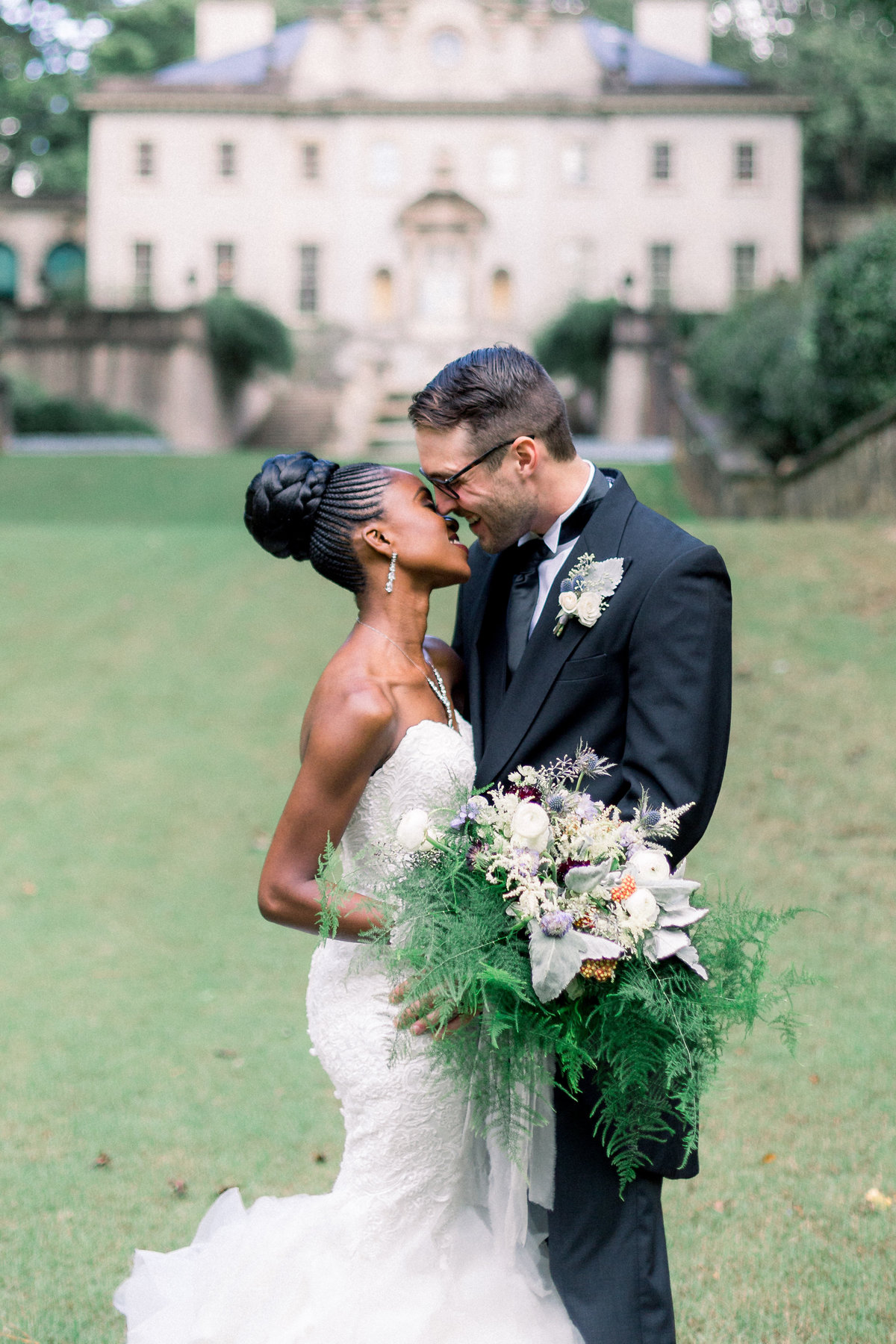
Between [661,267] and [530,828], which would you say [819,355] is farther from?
[661,267]

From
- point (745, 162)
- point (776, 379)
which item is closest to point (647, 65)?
point (745, 162)

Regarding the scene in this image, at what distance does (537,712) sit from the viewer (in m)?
2.85

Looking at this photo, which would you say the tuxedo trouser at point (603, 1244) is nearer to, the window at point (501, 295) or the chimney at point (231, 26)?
the window at point (501, 295)

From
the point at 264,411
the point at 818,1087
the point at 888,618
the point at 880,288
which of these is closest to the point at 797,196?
the point at 264,411

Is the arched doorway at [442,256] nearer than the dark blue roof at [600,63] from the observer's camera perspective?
Yes

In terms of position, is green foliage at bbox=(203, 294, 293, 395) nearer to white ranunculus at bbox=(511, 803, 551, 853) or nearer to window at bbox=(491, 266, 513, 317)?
window at bbox=(491, 266, 513, 317)

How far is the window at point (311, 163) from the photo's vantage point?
42625mm

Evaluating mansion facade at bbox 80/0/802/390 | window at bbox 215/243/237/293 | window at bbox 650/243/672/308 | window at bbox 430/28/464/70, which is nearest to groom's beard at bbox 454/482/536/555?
mansion facade at bbox 80/0/802/390

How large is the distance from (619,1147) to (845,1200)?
207 centimetres

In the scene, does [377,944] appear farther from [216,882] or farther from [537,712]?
[216,882]

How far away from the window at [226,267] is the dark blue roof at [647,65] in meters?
13.6

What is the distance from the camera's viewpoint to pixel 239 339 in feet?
116

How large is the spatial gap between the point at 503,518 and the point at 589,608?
343 millimetres

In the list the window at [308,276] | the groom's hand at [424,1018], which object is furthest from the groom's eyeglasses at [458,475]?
the window at [308,276]
